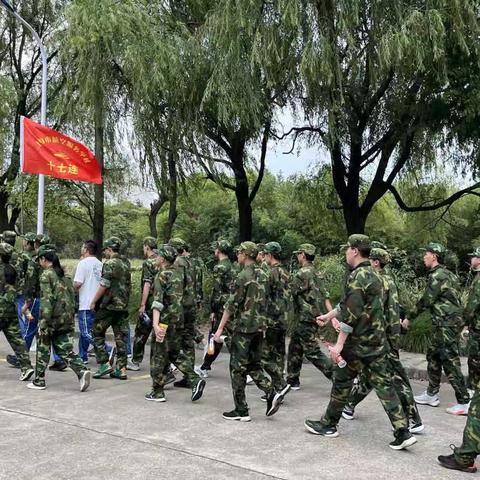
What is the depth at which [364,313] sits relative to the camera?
16.7 feet

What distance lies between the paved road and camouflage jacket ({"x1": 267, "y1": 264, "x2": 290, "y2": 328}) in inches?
35.1

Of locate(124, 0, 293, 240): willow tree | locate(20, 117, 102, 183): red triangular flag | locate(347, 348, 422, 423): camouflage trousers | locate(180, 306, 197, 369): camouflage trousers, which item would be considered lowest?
locate(347, 348, 422, 423): camouflage trousers

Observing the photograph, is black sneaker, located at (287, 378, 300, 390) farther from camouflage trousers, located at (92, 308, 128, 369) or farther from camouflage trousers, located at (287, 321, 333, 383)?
camouflage trousers, located at (92, 308, 128, 369)

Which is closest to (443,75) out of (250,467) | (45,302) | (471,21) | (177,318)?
(471,21)

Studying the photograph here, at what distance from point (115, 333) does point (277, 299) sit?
7.28 ft

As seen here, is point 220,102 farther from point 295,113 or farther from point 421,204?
point 421,204

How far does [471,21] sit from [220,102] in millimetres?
4645

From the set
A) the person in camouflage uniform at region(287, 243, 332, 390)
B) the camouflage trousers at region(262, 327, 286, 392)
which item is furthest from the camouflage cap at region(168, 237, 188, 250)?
the camouflage trousers at region(262, 327, 286, 392)

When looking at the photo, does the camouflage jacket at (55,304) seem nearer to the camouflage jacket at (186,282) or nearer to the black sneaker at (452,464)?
the camouflage jacket at (186,282)

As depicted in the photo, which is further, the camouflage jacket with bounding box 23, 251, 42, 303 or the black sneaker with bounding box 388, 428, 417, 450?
the camouflage jacket with bounding box 23, 251, 42, 303

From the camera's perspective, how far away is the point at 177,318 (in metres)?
6.56

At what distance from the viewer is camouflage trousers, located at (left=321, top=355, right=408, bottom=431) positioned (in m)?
5.04

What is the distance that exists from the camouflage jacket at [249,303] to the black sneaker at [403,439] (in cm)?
158

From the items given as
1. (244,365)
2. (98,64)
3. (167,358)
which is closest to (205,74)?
(98,64)
